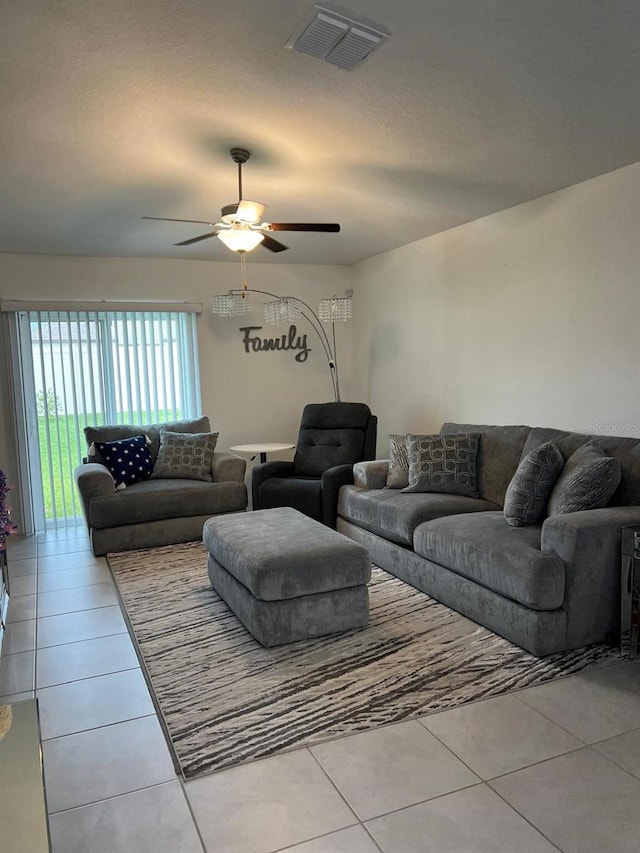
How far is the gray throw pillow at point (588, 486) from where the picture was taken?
2.89 metres

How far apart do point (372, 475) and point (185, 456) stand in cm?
162

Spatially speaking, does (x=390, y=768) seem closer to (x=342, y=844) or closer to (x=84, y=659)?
(x=342, y=844)

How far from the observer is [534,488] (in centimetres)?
313

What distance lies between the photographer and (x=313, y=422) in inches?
213

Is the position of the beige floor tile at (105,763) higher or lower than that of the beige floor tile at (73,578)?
lower

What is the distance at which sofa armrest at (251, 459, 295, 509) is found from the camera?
16.4 feet

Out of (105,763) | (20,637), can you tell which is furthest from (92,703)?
(20,637)

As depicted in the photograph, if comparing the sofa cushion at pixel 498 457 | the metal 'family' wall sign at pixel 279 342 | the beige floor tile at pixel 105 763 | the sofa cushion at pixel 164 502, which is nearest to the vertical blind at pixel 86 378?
the metal 'family' wall sign at pixel 279 342

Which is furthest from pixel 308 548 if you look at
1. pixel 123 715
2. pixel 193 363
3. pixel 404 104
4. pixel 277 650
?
pixel 193 363

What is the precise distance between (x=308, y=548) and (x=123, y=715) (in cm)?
107

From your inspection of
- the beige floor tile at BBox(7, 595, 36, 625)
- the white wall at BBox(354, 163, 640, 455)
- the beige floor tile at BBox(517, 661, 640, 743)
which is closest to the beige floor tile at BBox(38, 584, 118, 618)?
the beige floor tile at BBox(7, 595, 36, 625)

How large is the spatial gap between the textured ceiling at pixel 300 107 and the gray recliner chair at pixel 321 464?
177cm

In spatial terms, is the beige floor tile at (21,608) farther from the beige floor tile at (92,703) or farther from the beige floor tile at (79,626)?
the beige floor tile at (92,703)

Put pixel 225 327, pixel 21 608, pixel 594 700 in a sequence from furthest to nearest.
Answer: pixel 225 327
pixel 21 608
pixel 594 700
